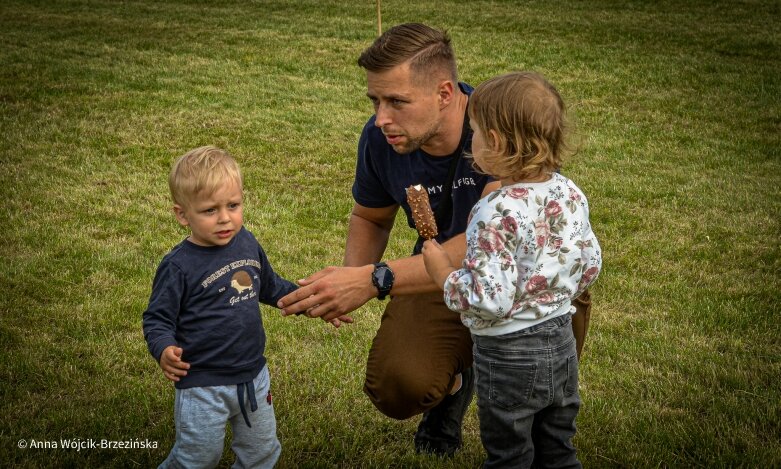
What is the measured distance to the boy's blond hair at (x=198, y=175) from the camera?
3164mm

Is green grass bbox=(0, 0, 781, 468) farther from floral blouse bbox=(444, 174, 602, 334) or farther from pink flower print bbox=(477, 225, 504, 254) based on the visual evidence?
pink flower print bbox=(477, 225, 504, 254)

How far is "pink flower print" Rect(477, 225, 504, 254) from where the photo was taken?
9.52 feet

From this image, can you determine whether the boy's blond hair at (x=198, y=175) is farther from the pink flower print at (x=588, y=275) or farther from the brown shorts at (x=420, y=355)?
the pink flower print at (x=588, y=275)

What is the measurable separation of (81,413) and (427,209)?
2169 mm

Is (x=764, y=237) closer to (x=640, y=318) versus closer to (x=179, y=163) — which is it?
(x=640, y=318)

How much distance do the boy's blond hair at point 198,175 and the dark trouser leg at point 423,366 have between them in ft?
3.87

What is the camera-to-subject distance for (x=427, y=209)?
336cm

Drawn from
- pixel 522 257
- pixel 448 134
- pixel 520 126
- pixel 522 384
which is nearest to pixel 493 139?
pixel 520 126

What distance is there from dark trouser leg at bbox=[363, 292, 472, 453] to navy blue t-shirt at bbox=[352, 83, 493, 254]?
1.26ft

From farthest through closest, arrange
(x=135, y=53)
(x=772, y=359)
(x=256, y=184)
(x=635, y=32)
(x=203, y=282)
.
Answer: (x=635, y=32) < (x=135, y=53) < (x=256, y=184) < (x=772, y=359) < (x=203, y=282)

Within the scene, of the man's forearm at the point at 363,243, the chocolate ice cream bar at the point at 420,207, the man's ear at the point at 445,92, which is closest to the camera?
the chocolate ice cream bar at the point at 420,207

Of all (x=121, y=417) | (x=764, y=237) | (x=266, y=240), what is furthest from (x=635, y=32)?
(x=121, y=417)

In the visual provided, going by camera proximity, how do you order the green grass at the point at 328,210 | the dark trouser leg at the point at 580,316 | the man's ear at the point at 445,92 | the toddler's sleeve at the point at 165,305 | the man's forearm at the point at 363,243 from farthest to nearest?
the man's forearm at the point at 363,243
the green grass at the point at 328,210
the man's ear at the point at 445,92
the dark trouser leg at the point at 580,316
the toddler's sleeve at the point at 165,305

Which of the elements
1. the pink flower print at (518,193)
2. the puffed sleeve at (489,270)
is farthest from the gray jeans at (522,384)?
the pink flower print at (518,193)
